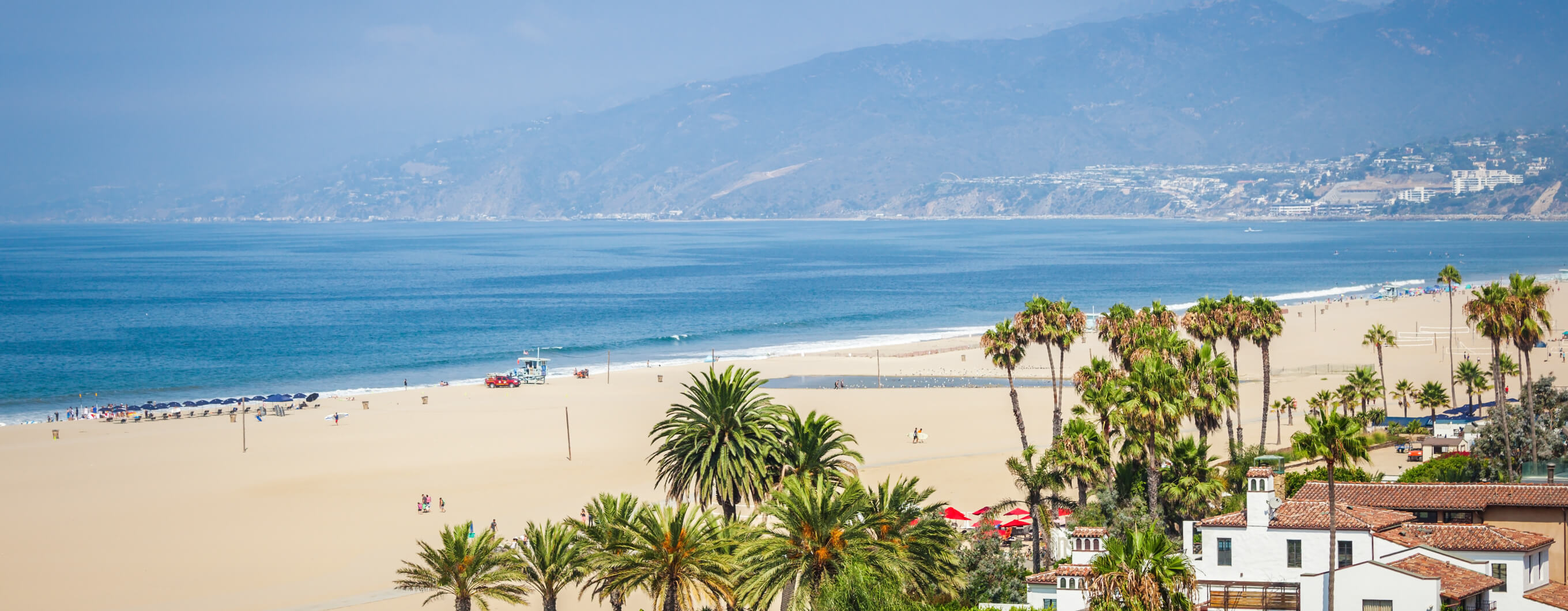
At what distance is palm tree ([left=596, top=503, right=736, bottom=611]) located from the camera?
68.4ft

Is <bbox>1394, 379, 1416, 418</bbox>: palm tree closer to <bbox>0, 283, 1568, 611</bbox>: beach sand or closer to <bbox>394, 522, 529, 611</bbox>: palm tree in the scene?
<bbox>0, 283, 1568, 611</bbox>: beach sand

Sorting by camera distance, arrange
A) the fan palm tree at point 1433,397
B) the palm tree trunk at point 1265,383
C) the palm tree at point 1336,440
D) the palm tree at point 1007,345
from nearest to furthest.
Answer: the palm tree at point 1336,440 < the palm tree at point 1007,345 < the palm tree trunk at point 1265,383 < the fan palm tree at point 1433,397

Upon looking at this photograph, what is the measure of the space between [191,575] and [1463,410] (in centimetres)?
4324

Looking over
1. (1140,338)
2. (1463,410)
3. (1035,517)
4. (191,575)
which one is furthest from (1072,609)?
(1463,410)

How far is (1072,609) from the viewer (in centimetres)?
2192

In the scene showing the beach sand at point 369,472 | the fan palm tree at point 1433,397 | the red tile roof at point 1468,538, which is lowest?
the beach sand at point 369,472

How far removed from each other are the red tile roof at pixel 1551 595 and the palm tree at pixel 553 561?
54.5ft

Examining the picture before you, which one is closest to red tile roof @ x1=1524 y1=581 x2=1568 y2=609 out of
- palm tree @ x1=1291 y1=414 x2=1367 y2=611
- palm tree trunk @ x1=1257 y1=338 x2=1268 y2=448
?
palm tree @ x1=1291 y1=414 x2=1367 y2=611

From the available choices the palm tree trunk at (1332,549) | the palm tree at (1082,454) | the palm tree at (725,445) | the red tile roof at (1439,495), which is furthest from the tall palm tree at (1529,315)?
the palm tree at (725,445)

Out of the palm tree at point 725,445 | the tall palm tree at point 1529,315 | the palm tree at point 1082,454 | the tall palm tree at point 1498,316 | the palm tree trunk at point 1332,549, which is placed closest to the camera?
the palm tree trunk at point 1332,549

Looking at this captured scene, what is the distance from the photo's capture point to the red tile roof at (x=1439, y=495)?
79.0 ft

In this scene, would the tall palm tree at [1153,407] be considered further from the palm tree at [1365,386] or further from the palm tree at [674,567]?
the palm tree at [1365,386]

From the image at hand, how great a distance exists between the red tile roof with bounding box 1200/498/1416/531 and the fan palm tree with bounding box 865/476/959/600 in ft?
16.7

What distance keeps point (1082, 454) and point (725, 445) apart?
10.2m
